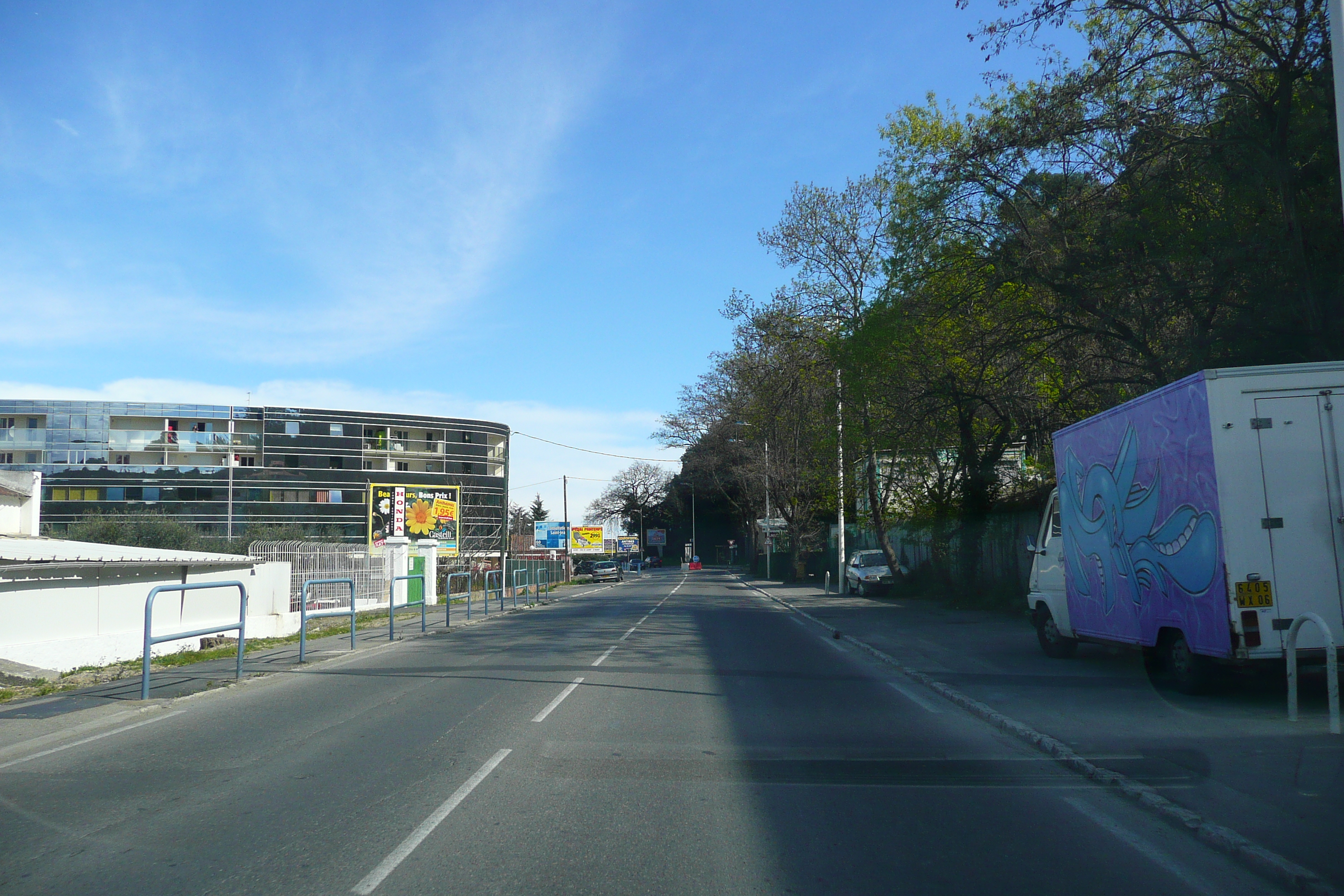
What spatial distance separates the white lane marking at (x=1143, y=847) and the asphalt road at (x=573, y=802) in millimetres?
17

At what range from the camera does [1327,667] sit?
763cm

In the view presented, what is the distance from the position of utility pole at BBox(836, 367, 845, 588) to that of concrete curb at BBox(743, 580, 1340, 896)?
1730 centimetres

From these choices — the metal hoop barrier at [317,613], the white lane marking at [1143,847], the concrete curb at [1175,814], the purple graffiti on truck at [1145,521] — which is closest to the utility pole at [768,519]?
the metal hoop barrier at [317,613]

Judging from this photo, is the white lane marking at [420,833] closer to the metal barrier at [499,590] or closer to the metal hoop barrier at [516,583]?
the metal barrier at [499,590]

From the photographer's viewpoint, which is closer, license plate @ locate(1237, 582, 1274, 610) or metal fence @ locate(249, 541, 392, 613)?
license plate @ locate(1237, 582, 1274, 610)

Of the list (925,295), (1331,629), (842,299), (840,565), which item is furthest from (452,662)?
(840,565)

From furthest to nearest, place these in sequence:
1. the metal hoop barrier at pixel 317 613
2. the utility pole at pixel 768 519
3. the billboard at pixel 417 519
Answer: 1. the billboard at pixel 417 519
2. the utility pole at pixel 768 519
3. the metal hoop barrier at pixel 317 613

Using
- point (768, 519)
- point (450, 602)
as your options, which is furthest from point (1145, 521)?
point (768, 519)

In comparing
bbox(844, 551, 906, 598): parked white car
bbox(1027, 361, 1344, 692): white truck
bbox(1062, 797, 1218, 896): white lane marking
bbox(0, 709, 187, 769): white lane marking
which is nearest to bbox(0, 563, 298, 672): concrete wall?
bbox(0, 709, 187, 769): white lane marking

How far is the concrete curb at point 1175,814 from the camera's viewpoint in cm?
449

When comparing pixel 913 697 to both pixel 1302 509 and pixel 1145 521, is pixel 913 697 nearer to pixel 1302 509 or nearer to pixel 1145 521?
pixel 1145 521

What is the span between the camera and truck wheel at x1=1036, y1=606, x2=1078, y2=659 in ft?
43.3

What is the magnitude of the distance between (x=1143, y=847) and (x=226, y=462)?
3241 inches

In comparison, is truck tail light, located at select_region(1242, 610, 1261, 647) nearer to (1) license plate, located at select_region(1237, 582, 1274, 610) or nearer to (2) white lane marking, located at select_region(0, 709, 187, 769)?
(1) license plate, located at select_region(1237, 582, 1274, 610)
